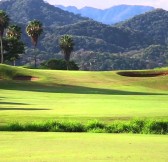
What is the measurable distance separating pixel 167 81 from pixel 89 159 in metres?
55.7

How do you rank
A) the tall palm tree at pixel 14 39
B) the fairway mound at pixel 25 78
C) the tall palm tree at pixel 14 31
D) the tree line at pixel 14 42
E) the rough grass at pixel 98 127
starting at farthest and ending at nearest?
the tall palm tree at pixel 14 31 → the tall palm tree at pixel 14 39 → the tree line at pixel 14 42 → the fairway mound at pixel 25 78 → the rough grass at pixel 98 127

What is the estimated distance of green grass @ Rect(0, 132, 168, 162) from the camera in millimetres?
11087

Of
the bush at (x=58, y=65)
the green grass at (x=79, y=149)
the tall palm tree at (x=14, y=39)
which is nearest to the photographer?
the green grass at (x=79, y=149)

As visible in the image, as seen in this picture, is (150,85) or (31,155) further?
(150,85)

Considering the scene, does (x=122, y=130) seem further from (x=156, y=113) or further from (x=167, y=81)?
A: (x=167, y=81)

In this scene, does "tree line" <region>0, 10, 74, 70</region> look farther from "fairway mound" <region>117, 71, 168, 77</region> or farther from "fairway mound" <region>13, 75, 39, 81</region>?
"fairway mound" <region>13, 75, 39, 81</region>

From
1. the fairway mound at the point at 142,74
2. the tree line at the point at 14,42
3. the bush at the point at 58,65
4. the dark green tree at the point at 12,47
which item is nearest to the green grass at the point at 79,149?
the fairway mound at the point at 142,74

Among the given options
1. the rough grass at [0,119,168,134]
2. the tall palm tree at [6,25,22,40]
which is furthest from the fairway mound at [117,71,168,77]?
the tall palm tree at [6,25,22,40]

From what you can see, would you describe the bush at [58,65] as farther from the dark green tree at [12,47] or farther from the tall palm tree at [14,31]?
the tall palm tree at [14,31]

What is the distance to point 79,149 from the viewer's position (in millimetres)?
12523

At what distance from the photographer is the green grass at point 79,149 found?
11.1 metres

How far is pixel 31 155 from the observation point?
1134 cm

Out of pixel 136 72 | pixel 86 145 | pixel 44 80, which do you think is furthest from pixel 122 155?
pixel 136 72

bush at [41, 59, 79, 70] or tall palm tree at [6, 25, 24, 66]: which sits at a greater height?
tall palm tree at [6, 25, 24, 66]
